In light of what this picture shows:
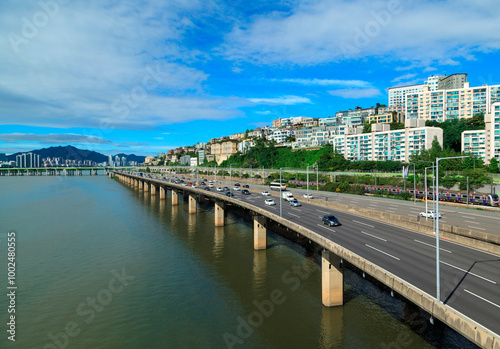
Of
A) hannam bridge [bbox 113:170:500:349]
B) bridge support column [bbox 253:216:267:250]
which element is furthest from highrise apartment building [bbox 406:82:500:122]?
hannam bridge [bbox 113:170:500:349]

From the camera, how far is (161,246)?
47031 mm

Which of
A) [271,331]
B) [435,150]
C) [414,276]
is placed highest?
[435,150]

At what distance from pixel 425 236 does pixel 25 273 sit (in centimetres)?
4293

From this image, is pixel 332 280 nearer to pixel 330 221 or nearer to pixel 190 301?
pixel 330 221

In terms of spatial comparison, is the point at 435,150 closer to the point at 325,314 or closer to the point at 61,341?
the point at 325,314

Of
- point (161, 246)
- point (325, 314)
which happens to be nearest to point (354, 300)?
point (325, 314)

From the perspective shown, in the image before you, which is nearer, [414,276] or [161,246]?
[414,276]

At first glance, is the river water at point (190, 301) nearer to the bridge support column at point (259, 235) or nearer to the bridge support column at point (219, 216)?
the bridge support column at point (259, 235)

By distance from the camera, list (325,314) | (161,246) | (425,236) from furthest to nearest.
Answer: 1. (161,246)
2. (425,236)
3. (325,314)

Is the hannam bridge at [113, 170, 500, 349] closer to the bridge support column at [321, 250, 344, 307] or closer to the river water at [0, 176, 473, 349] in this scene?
the bridge support column at [321, 250, 344, 307]

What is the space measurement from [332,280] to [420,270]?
7522mm

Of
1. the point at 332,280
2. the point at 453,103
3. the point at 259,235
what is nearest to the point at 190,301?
the point at 332,280

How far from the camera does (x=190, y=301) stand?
28328 mm

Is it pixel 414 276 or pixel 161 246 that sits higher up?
pixel 414 276
